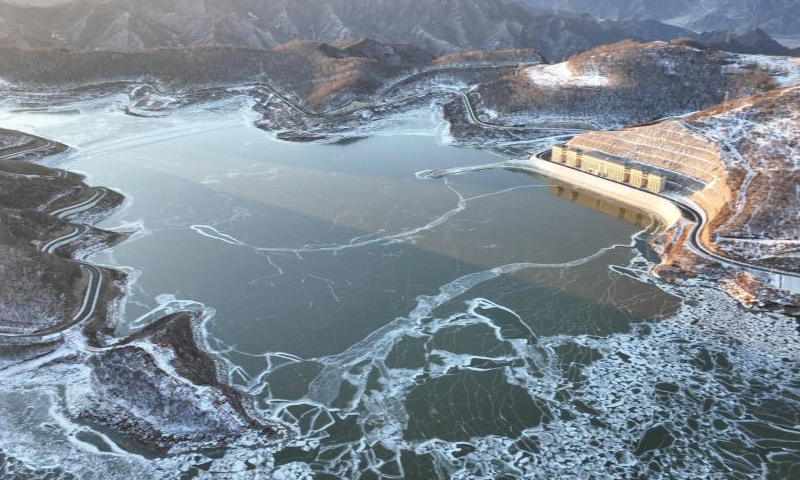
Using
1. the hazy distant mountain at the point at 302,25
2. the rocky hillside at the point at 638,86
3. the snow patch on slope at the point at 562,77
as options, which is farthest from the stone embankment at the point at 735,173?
the hazy distant mountain at the point at 302,25

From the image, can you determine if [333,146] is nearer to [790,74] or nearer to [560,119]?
[560,119]

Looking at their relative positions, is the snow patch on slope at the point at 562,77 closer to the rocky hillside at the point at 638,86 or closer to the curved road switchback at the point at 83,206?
the rocky hillside at the point at 638,86

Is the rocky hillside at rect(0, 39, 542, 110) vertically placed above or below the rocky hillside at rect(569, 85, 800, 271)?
above

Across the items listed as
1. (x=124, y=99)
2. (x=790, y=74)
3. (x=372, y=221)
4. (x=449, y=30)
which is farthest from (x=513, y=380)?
(x=449, y=30)

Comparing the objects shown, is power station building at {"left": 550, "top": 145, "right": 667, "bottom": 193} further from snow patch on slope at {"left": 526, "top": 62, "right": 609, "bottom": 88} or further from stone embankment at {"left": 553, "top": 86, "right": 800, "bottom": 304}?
snow patch on slope at {"left": 526, "top": 62, "right": 609, "bottom": 88}

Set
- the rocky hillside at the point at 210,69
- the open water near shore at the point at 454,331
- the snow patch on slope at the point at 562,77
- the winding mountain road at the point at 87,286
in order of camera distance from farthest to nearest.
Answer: the rocky hillside at the point at 210,69 < the snow patch on slope at the point at 562,77 < the winding mountain road at the point at 87,286 < the open water near shore at the point at 454,331

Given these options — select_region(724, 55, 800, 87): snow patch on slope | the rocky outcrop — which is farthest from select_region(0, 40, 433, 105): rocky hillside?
the rocky outcrop
